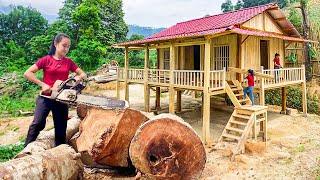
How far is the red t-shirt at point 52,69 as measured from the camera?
5254 millimetres

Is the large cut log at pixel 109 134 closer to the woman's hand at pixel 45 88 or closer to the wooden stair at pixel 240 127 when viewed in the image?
the woman's hand at pixel 45 88

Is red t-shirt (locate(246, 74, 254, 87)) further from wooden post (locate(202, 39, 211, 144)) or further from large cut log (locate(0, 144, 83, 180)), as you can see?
large cut log (locate(0, 144, 83, 180))

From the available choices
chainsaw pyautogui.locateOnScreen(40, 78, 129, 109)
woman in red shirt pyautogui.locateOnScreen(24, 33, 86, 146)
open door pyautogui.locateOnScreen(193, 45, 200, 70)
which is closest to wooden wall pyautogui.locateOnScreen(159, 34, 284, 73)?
open door pyautogui.locateOnScreen(193, 45, 200, 70)

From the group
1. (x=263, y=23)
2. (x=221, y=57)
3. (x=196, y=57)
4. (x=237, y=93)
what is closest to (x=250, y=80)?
(x=237, y=93)

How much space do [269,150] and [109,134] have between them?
651 cm

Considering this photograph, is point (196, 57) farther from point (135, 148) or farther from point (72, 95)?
point (72, 95)

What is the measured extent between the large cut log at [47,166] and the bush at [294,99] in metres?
16.6

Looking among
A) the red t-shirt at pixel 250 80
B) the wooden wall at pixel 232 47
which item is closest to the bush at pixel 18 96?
the wooden wall at pixel 232 47

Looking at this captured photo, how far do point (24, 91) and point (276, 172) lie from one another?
22.7 m

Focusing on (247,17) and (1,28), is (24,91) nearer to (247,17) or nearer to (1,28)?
(1,28)

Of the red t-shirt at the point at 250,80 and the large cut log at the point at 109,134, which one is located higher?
the red t-shirt at the point at 250,80

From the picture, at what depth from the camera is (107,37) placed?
107ft

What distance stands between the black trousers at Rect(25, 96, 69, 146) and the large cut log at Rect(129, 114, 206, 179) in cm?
139

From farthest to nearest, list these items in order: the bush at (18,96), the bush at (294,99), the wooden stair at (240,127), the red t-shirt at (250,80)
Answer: the bush at (18,96) → the bush at (294,99) → the red t-shirt at (250,80) → the wooden stair at (240,127)
